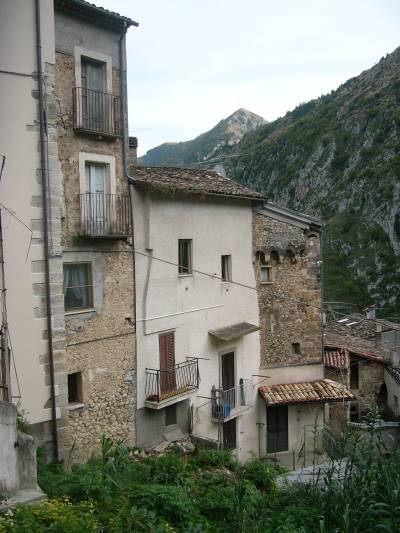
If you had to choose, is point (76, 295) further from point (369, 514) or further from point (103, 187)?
point (369, 514)

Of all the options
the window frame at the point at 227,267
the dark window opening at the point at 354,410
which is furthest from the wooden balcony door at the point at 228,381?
the dark window opening at the point at 354,410

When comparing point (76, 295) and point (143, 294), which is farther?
point (143, 294)

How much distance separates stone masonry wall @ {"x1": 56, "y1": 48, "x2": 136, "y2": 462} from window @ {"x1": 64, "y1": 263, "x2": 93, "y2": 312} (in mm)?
197

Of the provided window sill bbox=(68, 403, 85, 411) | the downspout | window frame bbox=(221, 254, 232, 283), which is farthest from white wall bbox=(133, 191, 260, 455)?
the downspout

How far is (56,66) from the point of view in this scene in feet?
40.9

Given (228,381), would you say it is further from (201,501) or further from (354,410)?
(354,410)

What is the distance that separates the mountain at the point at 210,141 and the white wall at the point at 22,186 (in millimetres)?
102570

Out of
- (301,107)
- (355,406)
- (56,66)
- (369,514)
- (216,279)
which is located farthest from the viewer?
(301,107)

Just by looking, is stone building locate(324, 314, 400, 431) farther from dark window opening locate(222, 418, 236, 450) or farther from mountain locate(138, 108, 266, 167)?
mountain locate(138, 108, 266, 167)

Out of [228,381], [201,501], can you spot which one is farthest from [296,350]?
[201,501]

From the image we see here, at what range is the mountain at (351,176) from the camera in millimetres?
46000

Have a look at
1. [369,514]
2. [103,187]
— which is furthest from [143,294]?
[369,514]

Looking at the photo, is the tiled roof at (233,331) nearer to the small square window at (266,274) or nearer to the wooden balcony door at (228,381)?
the wooden balcony door at (228,381)

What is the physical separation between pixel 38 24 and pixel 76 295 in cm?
591
